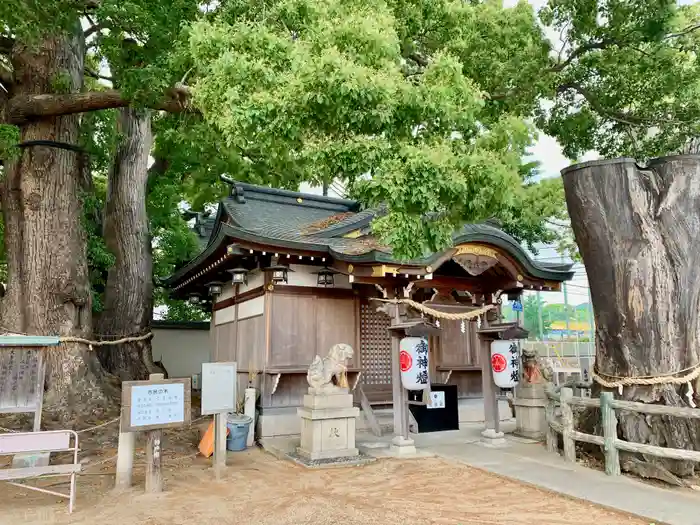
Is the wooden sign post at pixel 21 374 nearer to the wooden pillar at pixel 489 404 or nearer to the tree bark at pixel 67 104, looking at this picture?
the tree bark at pixel 67 104

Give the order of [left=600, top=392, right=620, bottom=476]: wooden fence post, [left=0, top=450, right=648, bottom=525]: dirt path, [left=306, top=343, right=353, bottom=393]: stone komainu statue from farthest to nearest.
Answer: [left=306, top=343, right=353, bottom=393]: stone komainu statue < [left=600, top=392, right=620, bottom=476]: wooden fence post < [left=0, top=450, right=648, bottom=525]: dirt path

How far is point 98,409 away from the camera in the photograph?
9.60 meters

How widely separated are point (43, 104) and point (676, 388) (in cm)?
1165

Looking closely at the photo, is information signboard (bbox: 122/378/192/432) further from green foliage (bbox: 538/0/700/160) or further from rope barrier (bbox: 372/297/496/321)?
green foliage (bbox: 538/0/700/160)

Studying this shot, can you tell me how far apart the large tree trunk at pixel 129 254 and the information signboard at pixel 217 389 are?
260 inches

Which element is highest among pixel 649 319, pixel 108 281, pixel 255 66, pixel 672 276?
pixel 255 66

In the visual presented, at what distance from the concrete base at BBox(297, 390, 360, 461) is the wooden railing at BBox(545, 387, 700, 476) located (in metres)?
3.04

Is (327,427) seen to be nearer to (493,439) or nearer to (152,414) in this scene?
(152,414)

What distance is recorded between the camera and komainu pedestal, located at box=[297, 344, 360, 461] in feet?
24.2

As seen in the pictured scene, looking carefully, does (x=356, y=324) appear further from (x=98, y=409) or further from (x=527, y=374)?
(x=98, y=409)

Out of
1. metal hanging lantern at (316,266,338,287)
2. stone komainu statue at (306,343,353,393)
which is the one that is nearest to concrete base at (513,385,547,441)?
stone komainu statue at (306,343,353,393)

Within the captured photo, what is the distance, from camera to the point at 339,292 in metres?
10.2

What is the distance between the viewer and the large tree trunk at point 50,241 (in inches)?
390

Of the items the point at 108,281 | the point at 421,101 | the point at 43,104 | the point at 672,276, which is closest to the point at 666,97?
the point at 672,276
